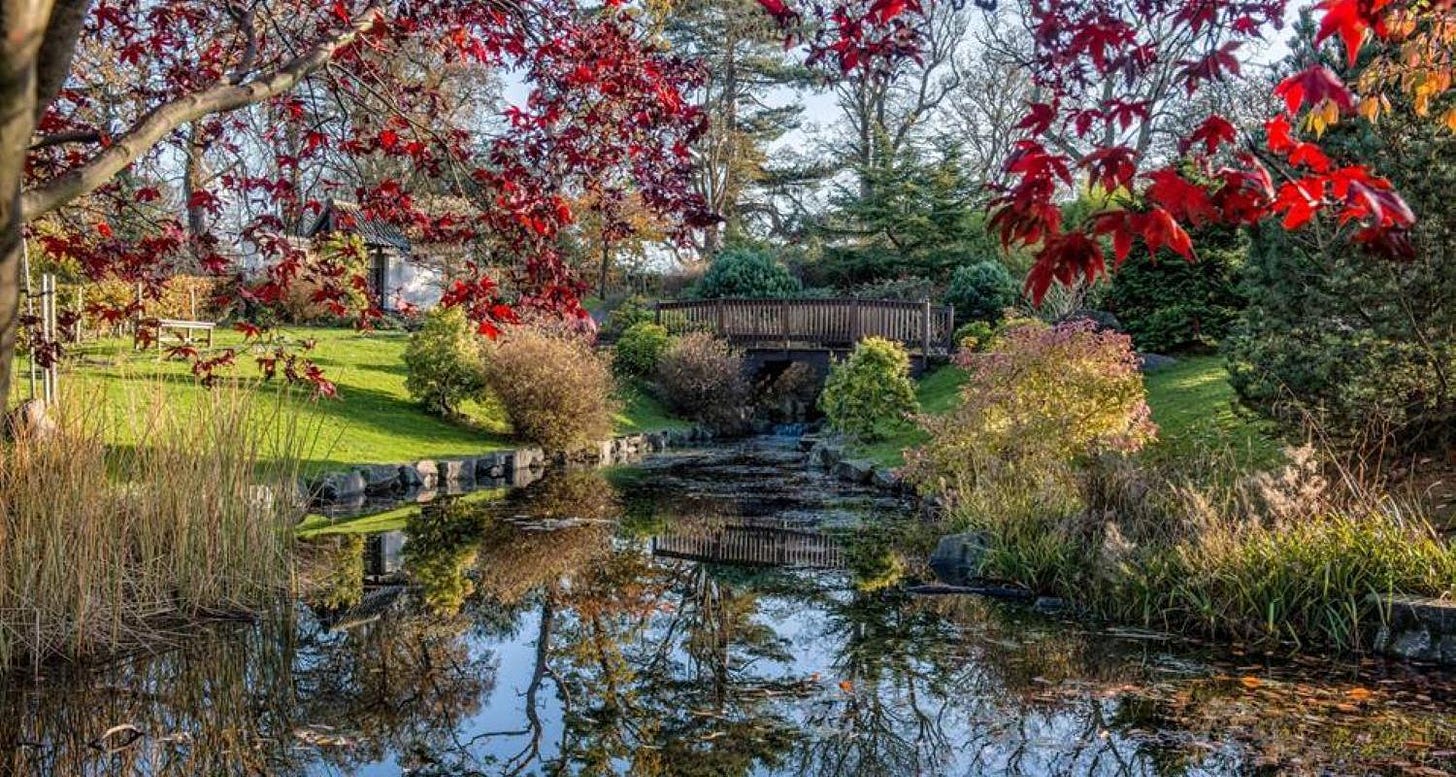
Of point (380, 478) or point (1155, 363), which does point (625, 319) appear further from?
point (380, 478)

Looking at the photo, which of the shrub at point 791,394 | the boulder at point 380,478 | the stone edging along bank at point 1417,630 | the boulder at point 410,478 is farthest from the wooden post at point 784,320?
the stone edging along bank at point 1417,630

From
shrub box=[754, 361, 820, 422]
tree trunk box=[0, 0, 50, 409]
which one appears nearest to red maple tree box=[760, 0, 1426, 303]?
tree trunk box=[0, 0, 50, 409]

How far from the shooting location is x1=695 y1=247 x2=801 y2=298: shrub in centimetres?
2480

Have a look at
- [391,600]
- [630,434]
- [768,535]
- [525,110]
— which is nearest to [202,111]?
[525,110]

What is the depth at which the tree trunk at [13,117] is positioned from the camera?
5.83 feet

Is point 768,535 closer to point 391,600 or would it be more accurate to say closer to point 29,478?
point 391,600

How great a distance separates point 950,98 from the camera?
109ft

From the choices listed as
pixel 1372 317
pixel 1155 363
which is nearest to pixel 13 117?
pixel 1372 317

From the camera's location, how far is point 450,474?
1172cm

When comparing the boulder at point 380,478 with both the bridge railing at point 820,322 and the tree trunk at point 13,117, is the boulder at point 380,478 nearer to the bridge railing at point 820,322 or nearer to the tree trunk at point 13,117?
the tree trunk at point 13,117

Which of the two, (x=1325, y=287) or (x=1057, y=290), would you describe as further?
(x=1057, y=290)

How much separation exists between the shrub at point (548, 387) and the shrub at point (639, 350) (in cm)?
543

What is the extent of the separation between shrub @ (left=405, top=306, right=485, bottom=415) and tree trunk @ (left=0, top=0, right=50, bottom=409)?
484 inches

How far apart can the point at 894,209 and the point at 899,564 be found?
21.4 meters
